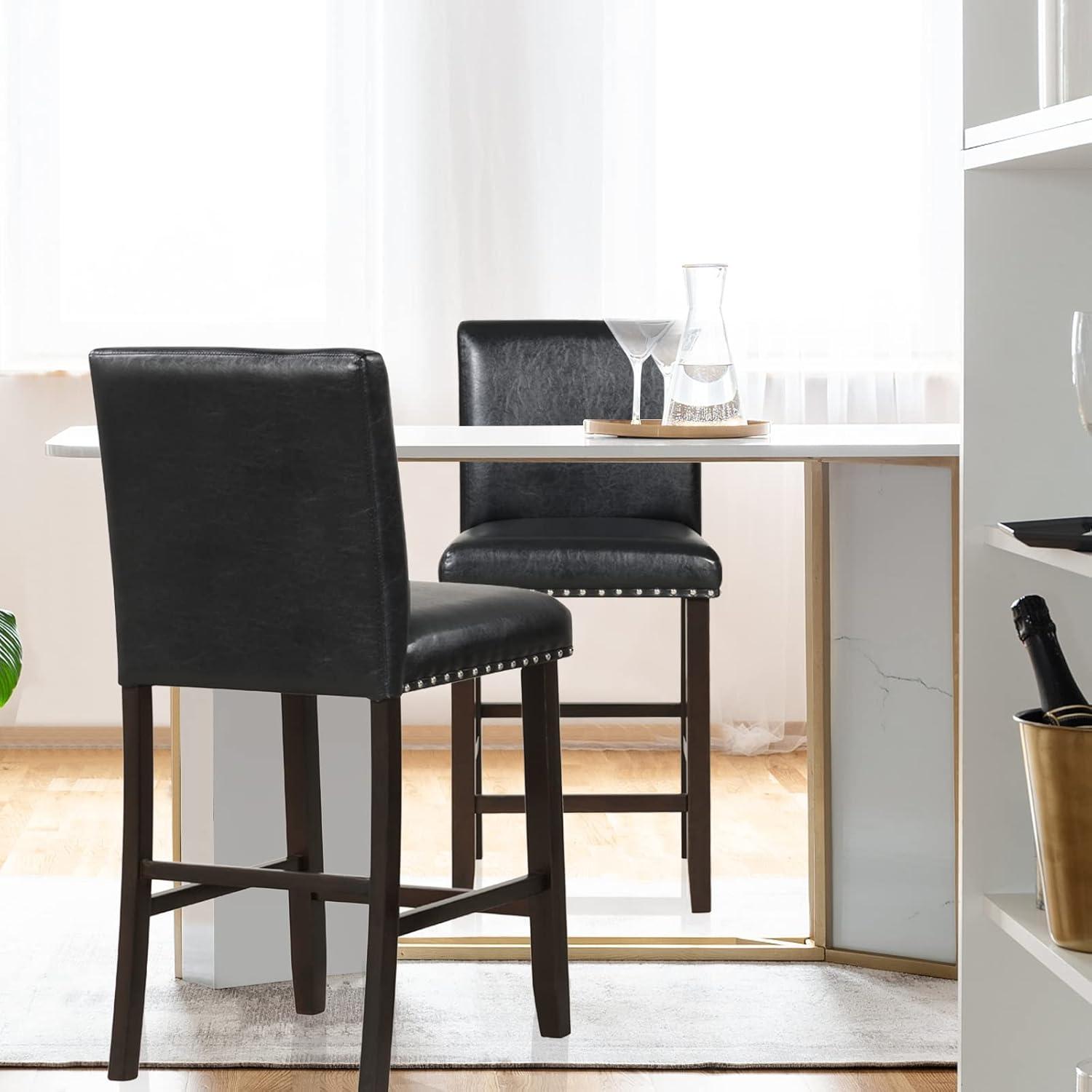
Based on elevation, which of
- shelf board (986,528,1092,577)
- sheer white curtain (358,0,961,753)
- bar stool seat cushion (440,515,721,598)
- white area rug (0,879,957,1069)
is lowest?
white area rug (0,879,957,1069)

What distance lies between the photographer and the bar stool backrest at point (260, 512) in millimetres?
1745

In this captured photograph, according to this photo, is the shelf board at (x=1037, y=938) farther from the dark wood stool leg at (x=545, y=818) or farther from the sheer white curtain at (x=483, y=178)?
the sheer white curtain at (x=483, y=178)

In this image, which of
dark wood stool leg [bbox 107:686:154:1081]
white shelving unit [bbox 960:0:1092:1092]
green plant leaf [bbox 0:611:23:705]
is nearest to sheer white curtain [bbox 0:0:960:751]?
green plant leaf [bbox 0:611:23:705]

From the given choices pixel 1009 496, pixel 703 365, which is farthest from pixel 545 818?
pixel 1009 496

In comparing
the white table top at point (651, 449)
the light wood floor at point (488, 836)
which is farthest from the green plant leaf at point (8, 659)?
the white table top at point (651, 449)

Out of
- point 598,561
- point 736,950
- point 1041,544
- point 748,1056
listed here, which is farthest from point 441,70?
point 1041,544

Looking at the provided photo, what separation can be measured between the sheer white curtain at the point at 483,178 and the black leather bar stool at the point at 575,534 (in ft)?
2.97

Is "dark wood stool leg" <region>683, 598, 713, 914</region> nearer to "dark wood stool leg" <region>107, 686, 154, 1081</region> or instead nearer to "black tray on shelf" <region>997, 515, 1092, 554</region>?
"dark wood stool leg" <region>107, 686, 154, 1081</region>

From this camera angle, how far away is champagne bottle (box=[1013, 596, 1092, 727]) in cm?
131

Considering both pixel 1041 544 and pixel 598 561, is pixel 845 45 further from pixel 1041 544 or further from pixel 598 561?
pixel 1041 544

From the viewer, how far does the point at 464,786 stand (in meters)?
2.73

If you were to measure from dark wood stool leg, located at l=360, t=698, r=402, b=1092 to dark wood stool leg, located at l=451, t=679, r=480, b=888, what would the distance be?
916 millimetres

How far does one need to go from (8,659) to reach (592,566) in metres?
1.10

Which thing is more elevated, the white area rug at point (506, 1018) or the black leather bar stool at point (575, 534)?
the black leather bar stool at point (575, 534)
